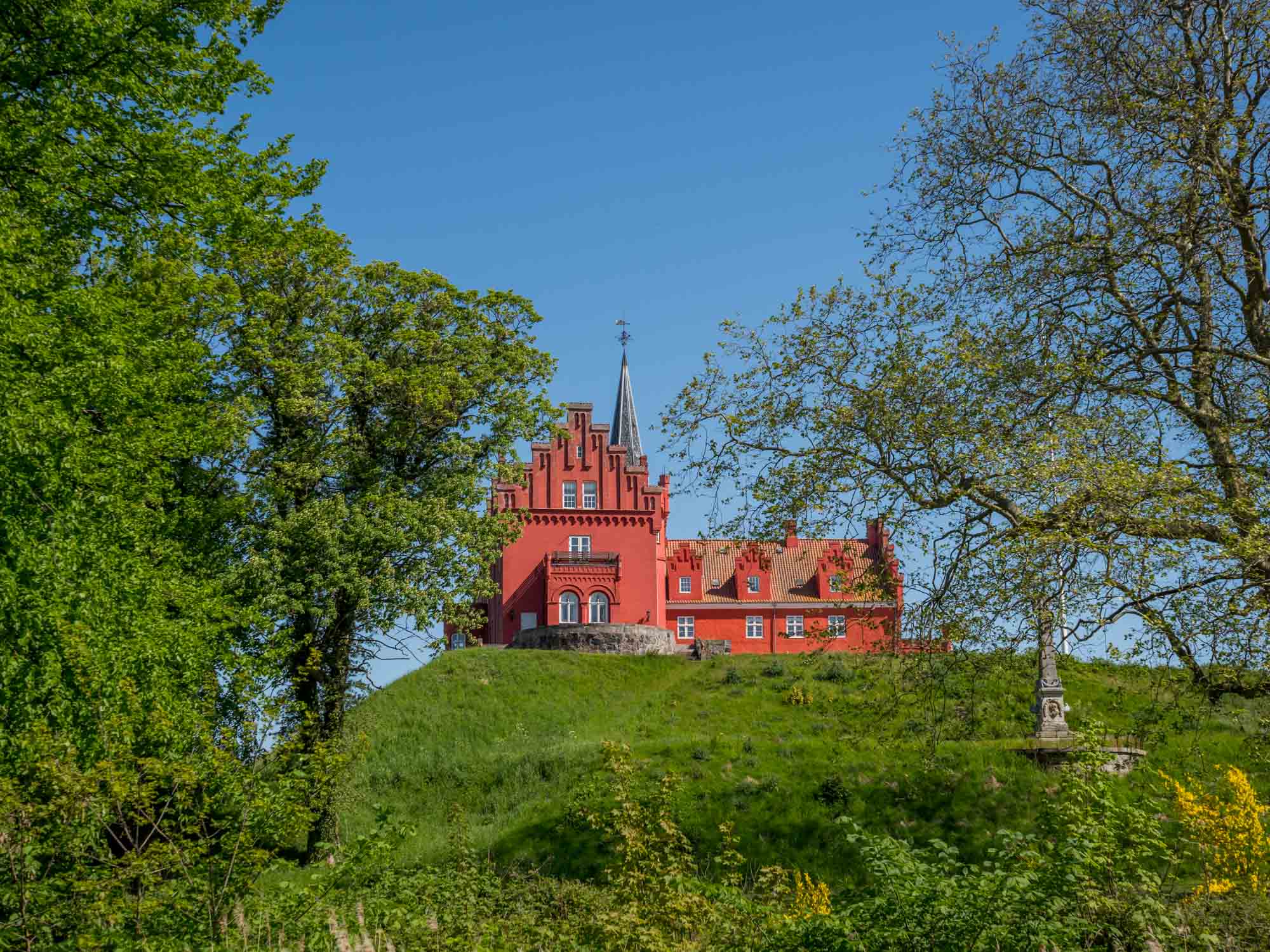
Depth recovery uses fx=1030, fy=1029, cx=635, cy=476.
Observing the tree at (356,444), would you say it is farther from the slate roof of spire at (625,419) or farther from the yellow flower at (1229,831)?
the slate roof of spire at (625,419)

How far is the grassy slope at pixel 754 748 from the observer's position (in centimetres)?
1689

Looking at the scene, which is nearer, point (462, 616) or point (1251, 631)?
point (1251, 631)

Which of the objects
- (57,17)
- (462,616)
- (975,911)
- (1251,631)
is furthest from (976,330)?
(57,17)

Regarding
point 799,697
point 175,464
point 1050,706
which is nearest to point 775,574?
point 799,697

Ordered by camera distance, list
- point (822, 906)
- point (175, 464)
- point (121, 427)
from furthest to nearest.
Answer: point (175, 464)
point (121, 427)
point (822, 906)

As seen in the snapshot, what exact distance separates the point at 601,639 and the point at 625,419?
2274 cm

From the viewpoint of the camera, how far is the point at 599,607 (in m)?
50.6

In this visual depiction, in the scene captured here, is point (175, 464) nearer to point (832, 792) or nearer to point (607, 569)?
point (832, 792)

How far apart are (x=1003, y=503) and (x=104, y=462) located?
13.8 m

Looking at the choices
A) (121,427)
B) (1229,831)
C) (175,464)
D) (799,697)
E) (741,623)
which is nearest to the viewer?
(1229,831)

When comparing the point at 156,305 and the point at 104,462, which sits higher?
the point at 156,305

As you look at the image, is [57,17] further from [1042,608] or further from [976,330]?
[1042,608]

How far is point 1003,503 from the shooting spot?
13836mm

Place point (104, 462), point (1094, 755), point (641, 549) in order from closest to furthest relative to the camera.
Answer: point (1094, 755) → point (104, 462) → point (641, 549)
